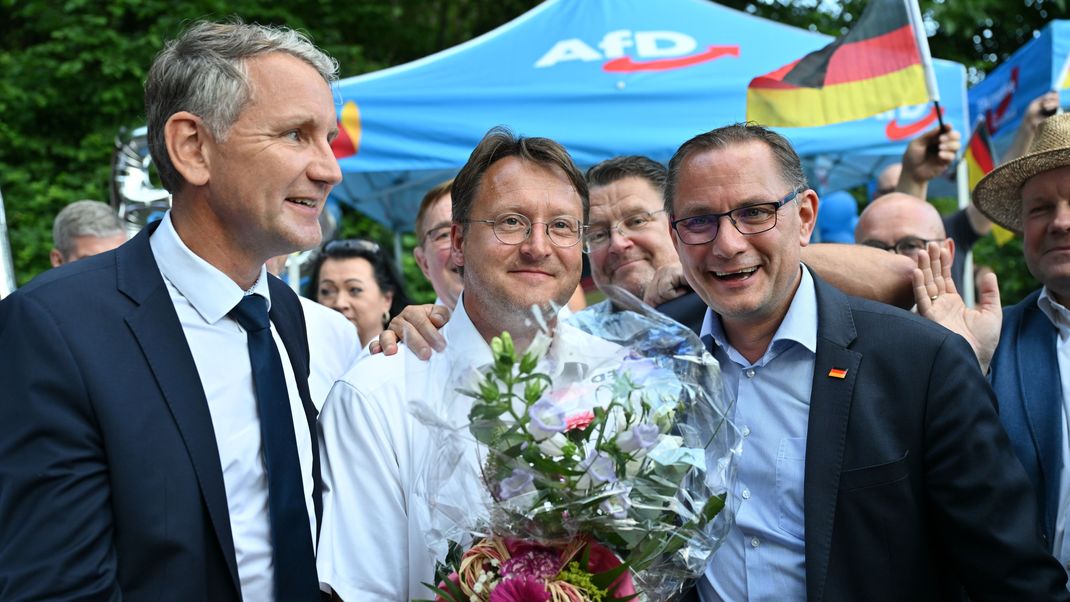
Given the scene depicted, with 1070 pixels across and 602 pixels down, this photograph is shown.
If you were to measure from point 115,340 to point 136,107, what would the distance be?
10.5 meters

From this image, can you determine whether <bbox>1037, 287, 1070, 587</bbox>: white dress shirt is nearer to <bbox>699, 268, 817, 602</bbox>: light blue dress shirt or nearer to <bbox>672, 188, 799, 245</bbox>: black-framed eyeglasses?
<bbox>699, 268, 817, 602</bbox>: light blue dress shirt

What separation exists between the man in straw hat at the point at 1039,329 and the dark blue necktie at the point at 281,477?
1.90 meters

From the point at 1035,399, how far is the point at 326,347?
2309 mm

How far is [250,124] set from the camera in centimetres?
248

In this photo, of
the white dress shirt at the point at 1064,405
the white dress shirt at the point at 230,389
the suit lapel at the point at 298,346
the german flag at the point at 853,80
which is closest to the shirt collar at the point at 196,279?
the white dress shirt at the point at 230,389

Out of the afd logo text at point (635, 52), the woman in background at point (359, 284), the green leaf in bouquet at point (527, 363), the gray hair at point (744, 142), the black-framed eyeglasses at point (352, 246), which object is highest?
the afd logo text at point (635, 52)

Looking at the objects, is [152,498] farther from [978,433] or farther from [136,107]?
[136,107]

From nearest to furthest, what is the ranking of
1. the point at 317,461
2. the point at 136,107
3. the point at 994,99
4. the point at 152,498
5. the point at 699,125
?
the point at 152,498, the point at 317,461, the point at 699,125, the point at 994,99, the point at 136,107

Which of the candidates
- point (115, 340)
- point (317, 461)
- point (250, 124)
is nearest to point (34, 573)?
point (115, 340)

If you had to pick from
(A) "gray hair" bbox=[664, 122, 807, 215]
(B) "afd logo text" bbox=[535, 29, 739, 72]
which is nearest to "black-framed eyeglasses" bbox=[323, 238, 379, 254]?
(B) "afd logo text" bbox=[535, 29, 739, 72]

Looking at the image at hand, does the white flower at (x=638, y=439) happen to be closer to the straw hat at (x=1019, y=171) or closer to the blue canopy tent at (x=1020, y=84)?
the straw hat at (x=1019, y=171)

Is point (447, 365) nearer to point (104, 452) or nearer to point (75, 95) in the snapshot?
point (104, 452)

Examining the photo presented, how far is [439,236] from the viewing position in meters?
4.64

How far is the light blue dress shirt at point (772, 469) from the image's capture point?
8.51 feet
